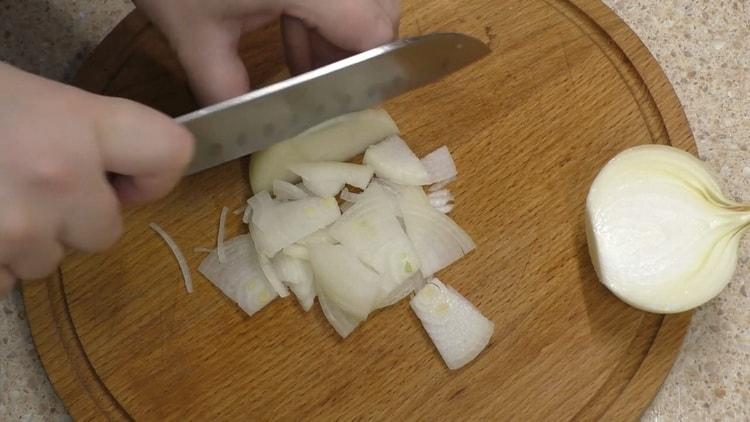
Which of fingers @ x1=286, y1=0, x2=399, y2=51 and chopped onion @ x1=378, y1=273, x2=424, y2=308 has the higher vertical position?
fingers @ x1=286, y1=0, x2=399, y2=51

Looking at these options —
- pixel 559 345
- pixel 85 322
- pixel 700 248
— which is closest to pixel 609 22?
pixel 700 248

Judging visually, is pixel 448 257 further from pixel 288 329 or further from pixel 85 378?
pixel 85 378

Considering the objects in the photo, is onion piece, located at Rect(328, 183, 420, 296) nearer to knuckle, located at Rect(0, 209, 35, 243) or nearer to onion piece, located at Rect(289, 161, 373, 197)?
onion piece, located at Rect(289, 161, 373, 197)

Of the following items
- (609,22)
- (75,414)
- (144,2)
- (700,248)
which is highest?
(144,2)

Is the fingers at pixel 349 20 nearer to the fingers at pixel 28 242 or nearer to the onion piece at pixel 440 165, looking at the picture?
the onion piece at pixel 440 165

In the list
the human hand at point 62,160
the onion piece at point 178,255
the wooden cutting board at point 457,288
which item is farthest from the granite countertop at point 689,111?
the human hand at point 62,160

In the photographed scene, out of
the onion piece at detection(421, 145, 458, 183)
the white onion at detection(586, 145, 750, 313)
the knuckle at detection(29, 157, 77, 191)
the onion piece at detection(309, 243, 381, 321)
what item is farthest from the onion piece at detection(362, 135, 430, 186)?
the knuckle at detection(29, 157, 77, 191)
